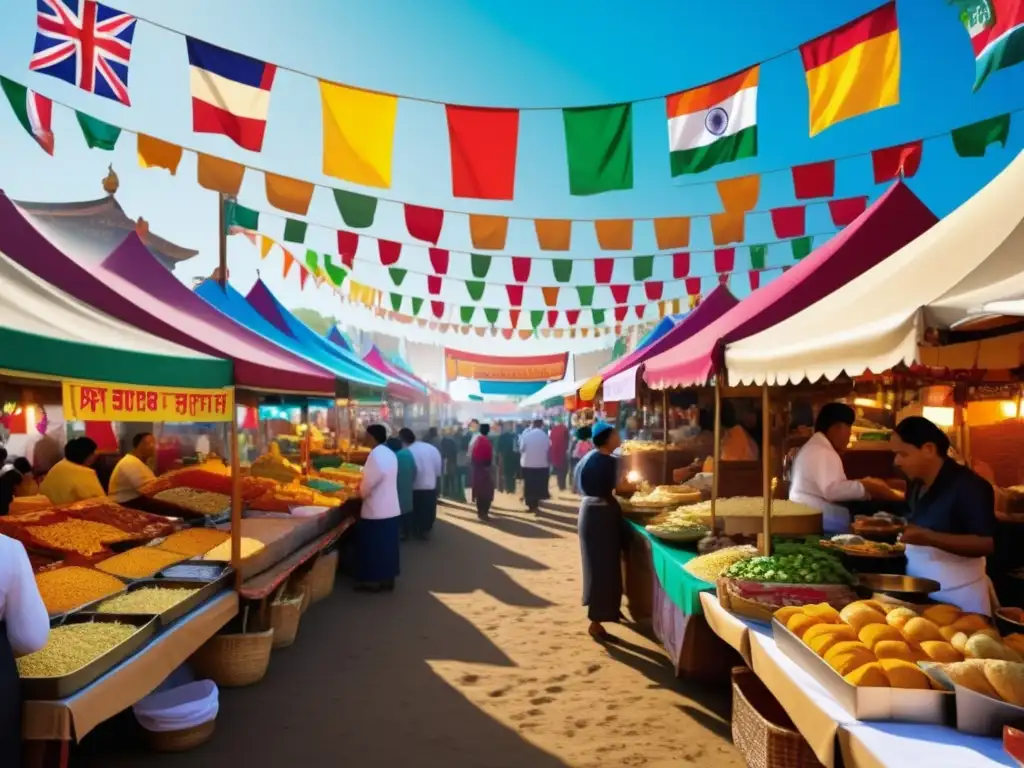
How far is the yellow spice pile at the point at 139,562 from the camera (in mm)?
5121

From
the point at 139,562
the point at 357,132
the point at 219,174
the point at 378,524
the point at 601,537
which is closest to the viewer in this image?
the point at 139,562

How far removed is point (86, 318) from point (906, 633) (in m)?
4.53

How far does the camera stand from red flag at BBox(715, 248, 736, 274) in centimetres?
1263

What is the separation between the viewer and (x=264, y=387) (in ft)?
18.2

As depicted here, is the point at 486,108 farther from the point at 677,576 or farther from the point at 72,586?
the point at 72,586

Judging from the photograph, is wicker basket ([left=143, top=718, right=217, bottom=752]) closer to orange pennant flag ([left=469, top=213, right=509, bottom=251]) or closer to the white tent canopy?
the white tent canopy

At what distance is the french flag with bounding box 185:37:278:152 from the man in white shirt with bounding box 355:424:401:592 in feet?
11.3

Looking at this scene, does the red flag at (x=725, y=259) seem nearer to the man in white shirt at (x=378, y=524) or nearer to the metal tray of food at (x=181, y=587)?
the man in white shirt at (x=378, y=524)

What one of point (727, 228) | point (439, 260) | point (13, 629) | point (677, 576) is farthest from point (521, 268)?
point (13, 629)

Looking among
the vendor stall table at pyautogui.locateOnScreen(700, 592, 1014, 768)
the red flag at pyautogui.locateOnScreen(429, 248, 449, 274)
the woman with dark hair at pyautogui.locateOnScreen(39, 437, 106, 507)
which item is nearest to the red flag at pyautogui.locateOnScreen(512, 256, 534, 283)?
the red flag at pyautogui.locateOnScreen(429, 248, 449, 274)

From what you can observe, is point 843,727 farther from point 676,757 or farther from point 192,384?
point 192,384

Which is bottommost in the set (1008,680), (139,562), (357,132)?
(139,562)

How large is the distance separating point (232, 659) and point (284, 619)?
0.87 meters

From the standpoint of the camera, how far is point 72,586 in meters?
4.56
